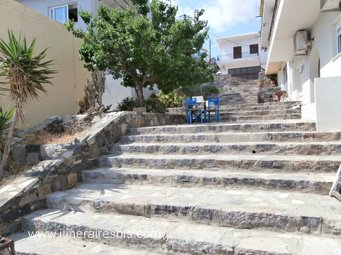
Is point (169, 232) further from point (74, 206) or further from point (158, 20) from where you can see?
point (158, 20)

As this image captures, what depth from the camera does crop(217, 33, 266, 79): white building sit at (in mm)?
36031

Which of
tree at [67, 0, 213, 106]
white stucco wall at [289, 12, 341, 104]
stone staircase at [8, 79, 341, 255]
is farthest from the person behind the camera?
tree at [67, 0, 213, 106]

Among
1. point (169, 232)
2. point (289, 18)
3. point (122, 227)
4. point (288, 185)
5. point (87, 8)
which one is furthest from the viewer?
point (87, 8)

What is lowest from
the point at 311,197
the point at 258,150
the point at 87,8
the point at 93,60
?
the point at 311,197

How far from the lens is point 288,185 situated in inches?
157

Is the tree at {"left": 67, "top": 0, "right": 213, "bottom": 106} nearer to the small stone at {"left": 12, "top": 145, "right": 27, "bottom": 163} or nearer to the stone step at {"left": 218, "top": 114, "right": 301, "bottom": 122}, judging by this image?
the stone step at {"left": 218, "top": 114, "right": 301, "bottom": 122}

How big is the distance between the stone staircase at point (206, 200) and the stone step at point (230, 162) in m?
0.01

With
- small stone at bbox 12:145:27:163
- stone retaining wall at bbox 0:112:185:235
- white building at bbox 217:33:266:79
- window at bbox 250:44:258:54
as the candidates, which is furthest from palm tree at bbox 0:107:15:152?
window at bbox 250:44:258:54

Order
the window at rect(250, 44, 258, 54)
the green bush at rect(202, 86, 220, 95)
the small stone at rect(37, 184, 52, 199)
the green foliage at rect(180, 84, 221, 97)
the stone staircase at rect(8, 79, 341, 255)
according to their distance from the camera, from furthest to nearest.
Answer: the window at rect(250, 44, 258, 54) < the green bush at rect(202, 86, 220, 95) < the green foliage at rect(180, 84, 221, 97) < the small stone at rect(37, 184, 52, 199) < the stone staircase at rect(8, 79, 341, 255)

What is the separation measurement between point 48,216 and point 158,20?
21.7 ft

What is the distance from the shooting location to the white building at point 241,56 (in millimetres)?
36031

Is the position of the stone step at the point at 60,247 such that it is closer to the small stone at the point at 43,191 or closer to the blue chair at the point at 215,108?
the small stone at the point at 43,191

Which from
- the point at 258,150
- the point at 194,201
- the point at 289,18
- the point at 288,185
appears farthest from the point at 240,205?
the point at 289,18

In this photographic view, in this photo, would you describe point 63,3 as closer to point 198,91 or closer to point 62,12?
point 62,12
